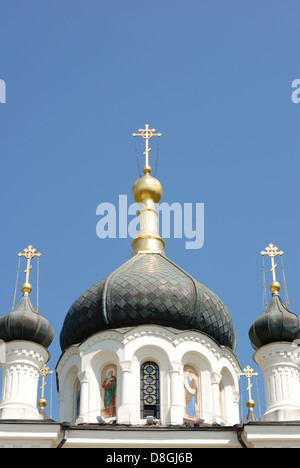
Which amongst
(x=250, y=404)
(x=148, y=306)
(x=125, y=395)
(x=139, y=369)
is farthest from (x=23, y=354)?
(x=250, y=404)

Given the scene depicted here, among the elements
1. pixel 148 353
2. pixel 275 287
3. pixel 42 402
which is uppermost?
pixel 275 287

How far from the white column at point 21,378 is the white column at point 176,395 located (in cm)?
226

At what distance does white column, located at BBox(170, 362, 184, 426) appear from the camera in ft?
65.8

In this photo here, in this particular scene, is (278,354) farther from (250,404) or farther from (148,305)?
(148,305)

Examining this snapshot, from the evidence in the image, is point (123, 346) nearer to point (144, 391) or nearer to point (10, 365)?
point (144, 391)

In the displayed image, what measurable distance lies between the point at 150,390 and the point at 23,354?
7.91 feet

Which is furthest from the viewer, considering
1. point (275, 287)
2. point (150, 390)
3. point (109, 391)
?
point (275, 287)

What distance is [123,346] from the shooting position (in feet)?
68.4

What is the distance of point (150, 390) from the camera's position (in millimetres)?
20656

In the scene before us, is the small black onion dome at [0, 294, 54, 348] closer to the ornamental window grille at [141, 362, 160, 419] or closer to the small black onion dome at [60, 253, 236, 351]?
the small black onion dome at [60, 253, 236, 351]
